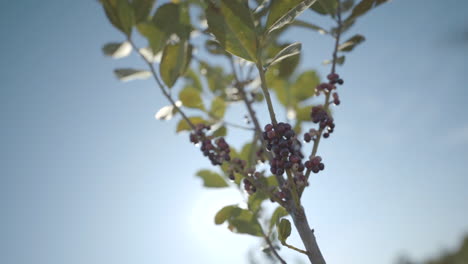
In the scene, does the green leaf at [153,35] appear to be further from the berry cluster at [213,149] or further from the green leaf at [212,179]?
the green leaf at [212,179]

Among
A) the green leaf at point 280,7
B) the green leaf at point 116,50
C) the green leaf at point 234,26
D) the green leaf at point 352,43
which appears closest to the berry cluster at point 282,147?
the green leaf at point 234,26

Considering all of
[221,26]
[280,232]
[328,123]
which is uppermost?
[221,26]

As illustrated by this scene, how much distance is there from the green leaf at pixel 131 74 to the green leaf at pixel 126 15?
0.22m

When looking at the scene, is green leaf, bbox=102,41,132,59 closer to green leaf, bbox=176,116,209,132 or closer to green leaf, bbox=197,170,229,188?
green leaf, bbox=176,116,209,132

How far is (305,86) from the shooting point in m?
2.11

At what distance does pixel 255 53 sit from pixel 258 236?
102 cm

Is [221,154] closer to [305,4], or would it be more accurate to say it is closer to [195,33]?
[305,4]

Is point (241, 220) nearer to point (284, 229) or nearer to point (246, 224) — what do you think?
point (246, 224)

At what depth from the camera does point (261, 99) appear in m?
2.38

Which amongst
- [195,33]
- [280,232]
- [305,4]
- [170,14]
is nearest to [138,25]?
[170,14]

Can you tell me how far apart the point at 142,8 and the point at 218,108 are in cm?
83

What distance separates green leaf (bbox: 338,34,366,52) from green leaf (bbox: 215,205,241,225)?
1067mm

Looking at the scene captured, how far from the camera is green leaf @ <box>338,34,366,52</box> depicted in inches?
62.2

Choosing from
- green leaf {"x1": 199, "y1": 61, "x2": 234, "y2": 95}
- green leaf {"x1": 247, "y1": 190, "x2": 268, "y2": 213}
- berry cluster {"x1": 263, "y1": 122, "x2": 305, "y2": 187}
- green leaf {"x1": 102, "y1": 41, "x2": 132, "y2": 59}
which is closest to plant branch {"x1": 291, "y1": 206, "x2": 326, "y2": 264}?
berry cluster {"x1": 263, "y1": 122, "x2": 305, "y2": 187}
